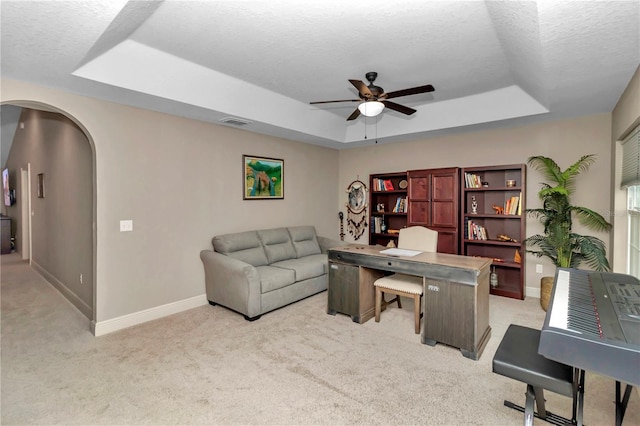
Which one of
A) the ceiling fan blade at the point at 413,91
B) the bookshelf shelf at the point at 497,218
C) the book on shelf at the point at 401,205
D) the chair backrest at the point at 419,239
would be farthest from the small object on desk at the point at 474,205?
the ceiling fan blade at the point at 413,91

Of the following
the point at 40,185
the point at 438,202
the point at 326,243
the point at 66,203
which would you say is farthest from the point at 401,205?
the point at 40,185

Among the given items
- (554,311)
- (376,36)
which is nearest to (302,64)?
(376,36)

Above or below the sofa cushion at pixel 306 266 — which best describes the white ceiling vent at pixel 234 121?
above

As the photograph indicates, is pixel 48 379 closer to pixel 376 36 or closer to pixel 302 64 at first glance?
pixel 302 64

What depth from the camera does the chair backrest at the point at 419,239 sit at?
11.8 feet

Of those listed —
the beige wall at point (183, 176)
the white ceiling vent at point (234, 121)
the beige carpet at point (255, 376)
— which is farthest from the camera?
the white ceiling vent at point (234, 121)

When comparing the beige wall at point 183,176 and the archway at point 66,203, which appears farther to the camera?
the archway at point 66,203

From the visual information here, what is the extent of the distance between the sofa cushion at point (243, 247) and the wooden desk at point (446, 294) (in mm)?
1442

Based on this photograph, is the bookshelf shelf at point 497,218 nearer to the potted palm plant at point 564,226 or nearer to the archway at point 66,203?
the potted palm plant at point 564,226

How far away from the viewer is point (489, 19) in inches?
90.8

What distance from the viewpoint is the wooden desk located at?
8.79 feet

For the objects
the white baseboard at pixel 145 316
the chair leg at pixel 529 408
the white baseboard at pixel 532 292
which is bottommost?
the white baseboard at pixel 145 316

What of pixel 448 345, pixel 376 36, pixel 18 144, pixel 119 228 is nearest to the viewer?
pixel 376 36

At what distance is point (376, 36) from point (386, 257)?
1993 millimetres
